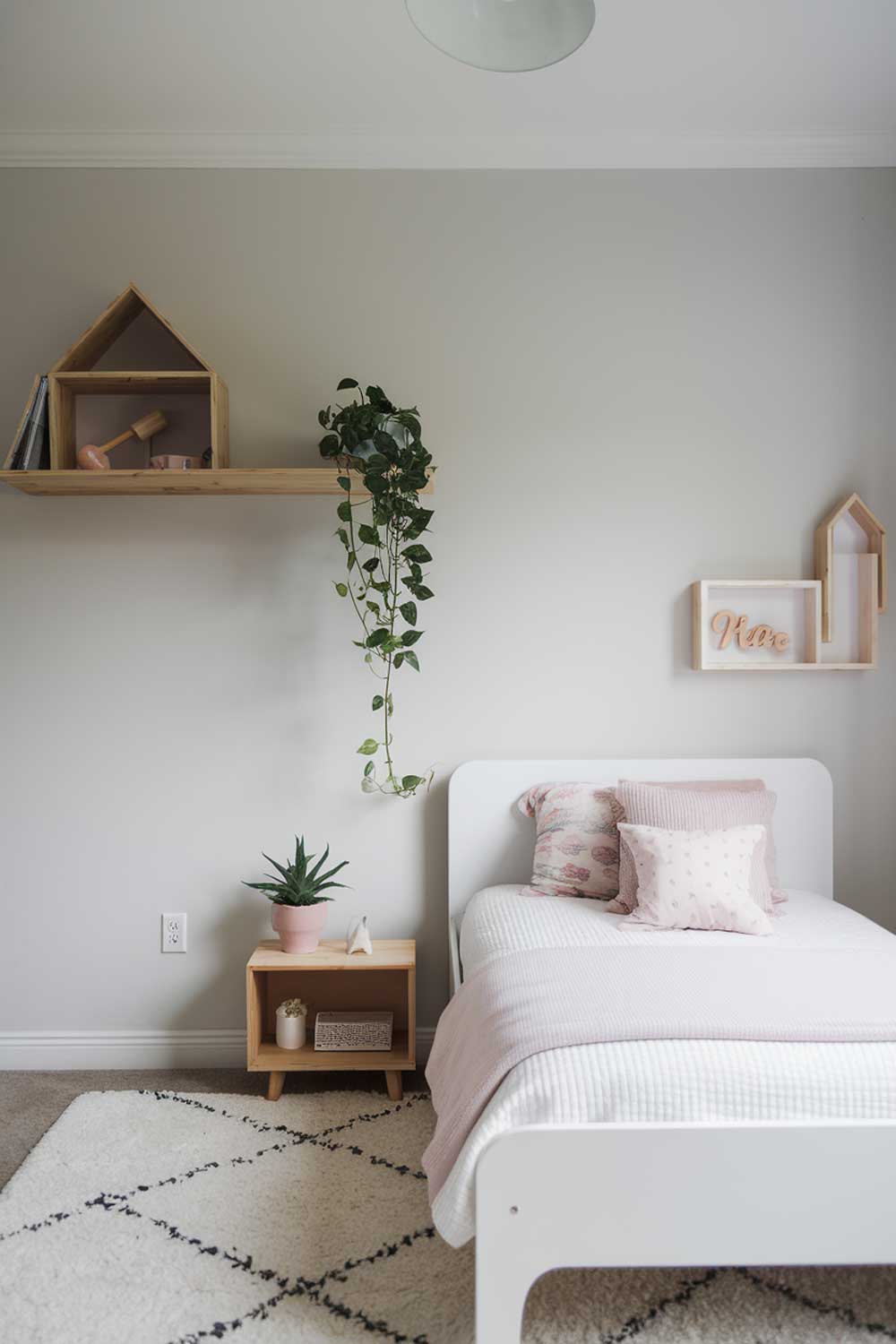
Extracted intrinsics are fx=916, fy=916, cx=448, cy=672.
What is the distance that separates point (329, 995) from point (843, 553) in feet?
6.64

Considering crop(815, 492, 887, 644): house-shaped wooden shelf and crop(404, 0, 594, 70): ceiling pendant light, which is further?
crop(815, 492, 887, 644): house-shaped wooden shelf

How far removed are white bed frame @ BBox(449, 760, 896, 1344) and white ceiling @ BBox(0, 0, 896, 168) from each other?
2.38 meters

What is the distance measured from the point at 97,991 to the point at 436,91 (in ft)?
8.96

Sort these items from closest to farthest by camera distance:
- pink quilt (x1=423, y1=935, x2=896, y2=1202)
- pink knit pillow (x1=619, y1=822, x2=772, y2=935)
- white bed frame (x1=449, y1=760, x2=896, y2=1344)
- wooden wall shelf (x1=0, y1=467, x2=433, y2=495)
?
white bed frame (x1=449, y1=760, x2=896, y2=1344) < pink quilt (x1=423, y1=935, x2=896, y2=1202) < pink knit pillow (x1=619, y1=822, x2=772, y2=935) < wooden wall shelf (x1=0, y1=467, x2=433, y2=495)

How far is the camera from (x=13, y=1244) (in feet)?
5.91

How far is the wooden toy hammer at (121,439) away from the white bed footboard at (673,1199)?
6.52 feet

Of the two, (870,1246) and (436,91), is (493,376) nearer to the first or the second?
(436,91)

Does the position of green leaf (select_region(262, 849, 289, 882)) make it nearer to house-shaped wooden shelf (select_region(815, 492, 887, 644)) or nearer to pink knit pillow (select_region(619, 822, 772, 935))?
pink knit pillow (select_region(619, 822, 772, 935))

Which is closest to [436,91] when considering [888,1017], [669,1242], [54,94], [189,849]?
[54,94]

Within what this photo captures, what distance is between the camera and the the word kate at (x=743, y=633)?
2.70 metres

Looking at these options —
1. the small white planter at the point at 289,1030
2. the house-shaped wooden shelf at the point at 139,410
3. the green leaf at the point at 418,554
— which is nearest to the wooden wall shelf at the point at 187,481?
the house-shaped wooden shelf at the point at 139,410

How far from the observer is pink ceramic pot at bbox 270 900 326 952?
248 cm

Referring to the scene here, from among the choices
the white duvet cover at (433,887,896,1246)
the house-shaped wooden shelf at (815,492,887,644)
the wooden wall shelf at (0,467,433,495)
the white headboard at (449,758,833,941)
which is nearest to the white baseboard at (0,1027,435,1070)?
the white headboard at (449,758,833,941)

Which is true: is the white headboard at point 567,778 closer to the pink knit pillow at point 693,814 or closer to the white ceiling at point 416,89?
the pink knit pillow at point 693,814
